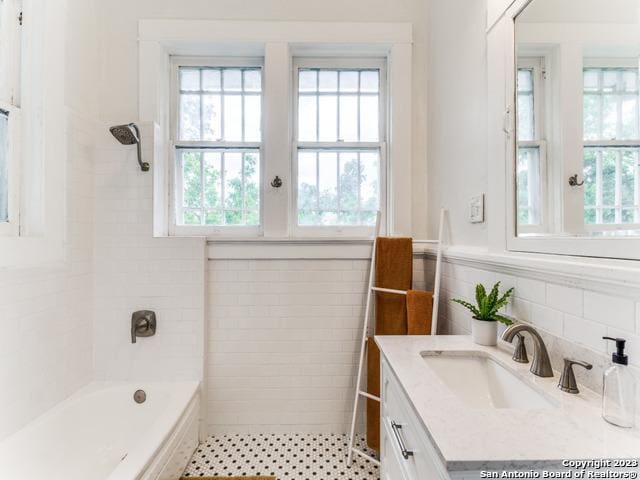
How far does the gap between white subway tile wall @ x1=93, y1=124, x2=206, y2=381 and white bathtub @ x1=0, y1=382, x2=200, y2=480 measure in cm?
12

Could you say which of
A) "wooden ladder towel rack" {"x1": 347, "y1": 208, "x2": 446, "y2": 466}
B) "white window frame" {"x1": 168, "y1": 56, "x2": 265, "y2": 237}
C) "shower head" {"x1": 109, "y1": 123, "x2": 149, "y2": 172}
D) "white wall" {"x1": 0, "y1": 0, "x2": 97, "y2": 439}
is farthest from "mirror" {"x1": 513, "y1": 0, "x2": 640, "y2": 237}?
"white wall" {"x1": 0, "y1": 0, "x2": 97, "y2": 439}

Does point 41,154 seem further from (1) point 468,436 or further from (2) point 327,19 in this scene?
(1) point 468,436

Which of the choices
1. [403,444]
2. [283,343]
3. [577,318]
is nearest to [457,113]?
[577,318]

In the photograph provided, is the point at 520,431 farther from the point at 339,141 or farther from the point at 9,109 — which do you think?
the point at 9,109

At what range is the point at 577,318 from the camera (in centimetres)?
88

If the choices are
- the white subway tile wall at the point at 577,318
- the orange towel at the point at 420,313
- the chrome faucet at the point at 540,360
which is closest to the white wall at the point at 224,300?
the orange towel at the point at 420,313

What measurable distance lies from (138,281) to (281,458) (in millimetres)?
1264

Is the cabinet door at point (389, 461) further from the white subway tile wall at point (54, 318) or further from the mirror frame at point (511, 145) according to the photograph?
the white subway tile wall at point (54, 318)

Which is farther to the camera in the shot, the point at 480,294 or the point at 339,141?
the point at 339,141

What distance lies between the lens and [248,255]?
6.20 ft

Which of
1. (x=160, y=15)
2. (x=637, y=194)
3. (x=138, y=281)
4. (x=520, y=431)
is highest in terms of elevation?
(x=160, y=15)

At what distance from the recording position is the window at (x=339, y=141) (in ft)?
6.73

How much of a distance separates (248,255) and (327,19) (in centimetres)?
151

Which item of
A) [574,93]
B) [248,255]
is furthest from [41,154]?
[574,93]
